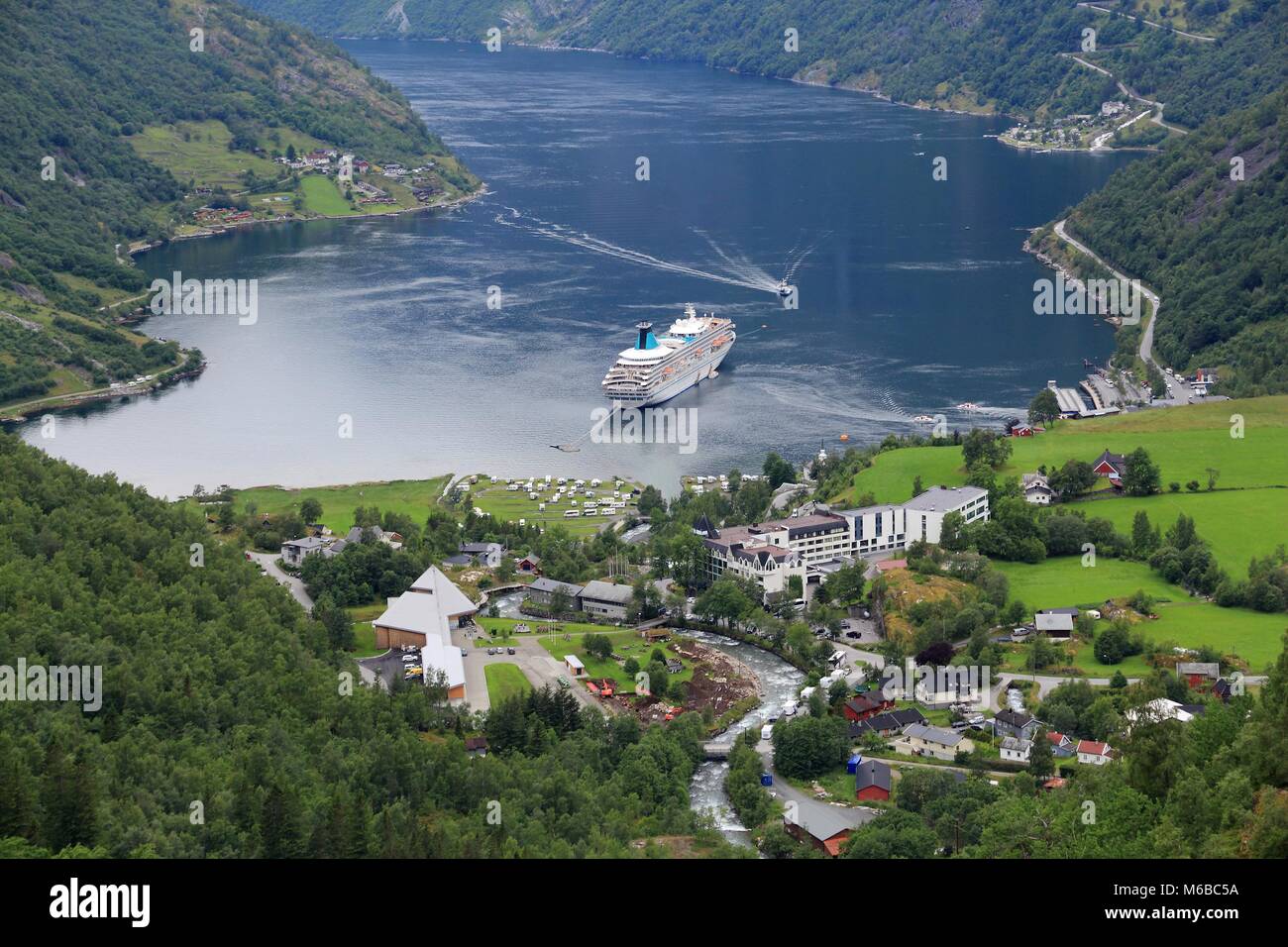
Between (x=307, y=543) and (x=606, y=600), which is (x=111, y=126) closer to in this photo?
(x=307, y=543)

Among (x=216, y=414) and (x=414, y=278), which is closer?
(x=216, y=414)

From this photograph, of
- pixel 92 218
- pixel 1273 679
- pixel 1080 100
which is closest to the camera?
pixel 1273 679

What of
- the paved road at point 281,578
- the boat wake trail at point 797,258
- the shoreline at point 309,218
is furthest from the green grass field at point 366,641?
the shoreline at point 309,218

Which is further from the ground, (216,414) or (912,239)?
(912,239)

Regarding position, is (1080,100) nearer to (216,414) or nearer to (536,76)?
(536,76)
